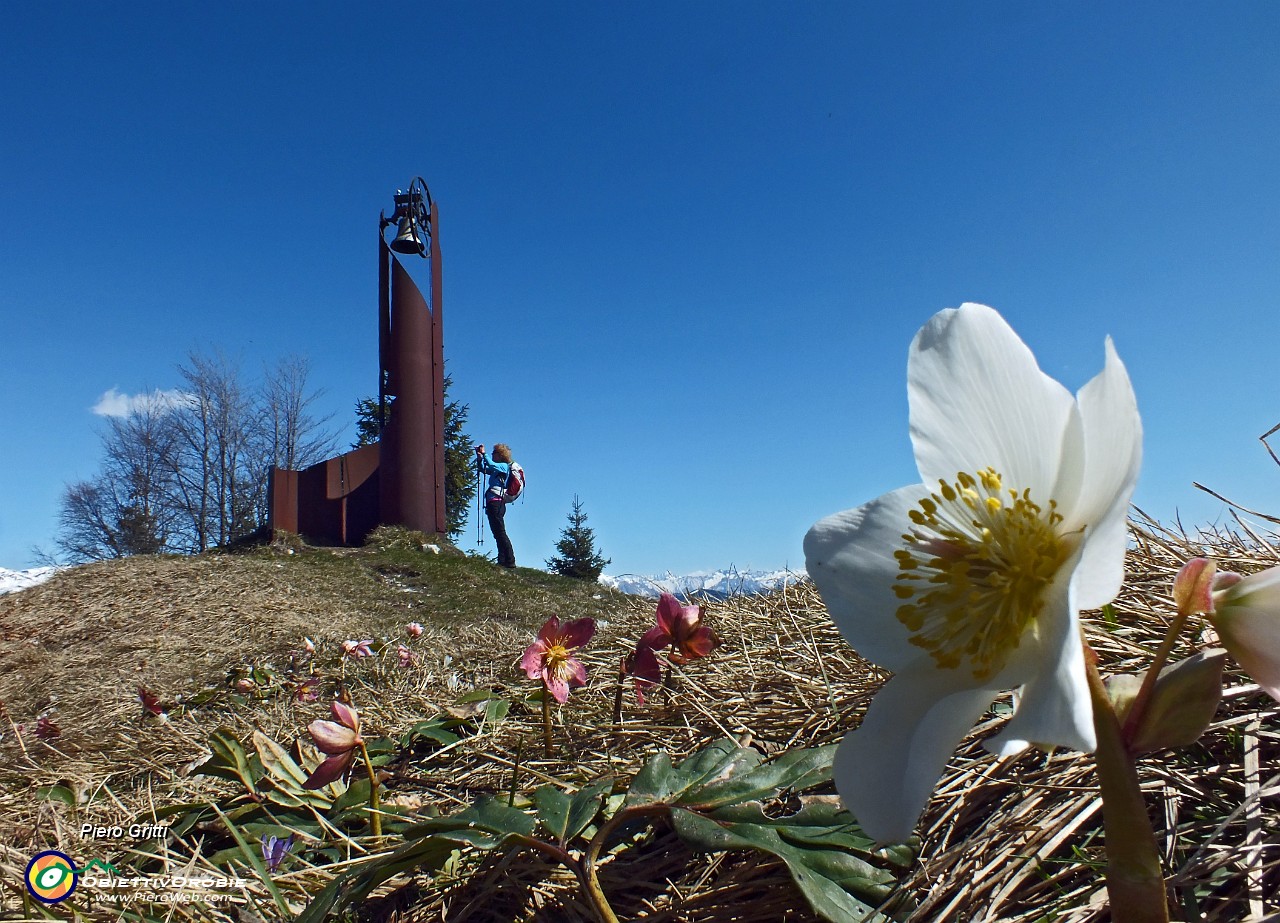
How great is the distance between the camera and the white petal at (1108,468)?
55cm

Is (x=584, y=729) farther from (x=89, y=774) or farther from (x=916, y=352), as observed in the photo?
(x=89, y=774)

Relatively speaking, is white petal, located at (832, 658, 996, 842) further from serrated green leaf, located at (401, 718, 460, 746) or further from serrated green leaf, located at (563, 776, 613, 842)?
serrated green leaf, located at (401, 718, 460, 746)

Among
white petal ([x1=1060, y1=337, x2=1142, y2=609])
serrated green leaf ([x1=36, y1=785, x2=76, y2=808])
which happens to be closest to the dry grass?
serrated green leaf ([x1=36, y1=785, x2=76, y2=808])

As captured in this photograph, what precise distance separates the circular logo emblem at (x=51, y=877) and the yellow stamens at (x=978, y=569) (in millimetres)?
1362

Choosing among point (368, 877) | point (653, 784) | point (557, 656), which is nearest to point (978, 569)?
point (653, 784)

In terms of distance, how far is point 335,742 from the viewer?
4.24ft

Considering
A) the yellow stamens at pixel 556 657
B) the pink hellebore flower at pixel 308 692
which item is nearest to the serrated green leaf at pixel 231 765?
the yellow stamens at pixel 556 657

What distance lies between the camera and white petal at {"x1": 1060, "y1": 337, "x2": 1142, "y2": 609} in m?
0.55

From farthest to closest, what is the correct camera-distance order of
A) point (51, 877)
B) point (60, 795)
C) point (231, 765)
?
point (60, 795) < point (231, 765) < point (51, 877)

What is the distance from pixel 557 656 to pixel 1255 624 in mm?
1322

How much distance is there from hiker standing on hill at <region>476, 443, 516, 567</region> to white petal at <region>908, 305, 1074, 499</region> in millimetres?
11293

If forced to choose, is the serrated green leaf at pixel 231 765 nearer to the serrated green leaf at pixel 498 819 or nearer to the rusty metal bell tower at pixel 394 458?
the serrated green leaf at pixel 498 819

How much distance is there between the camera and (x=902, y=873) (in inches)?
38.5

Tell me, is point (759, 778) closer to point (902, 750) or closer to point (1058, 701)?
point (902, 750)
